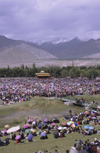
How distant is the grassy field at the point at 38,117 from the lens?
1354 centimetres

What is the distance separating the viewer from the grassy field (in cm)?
1354

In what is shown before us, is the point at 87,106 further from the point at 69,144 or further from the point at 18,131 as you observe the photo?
the point at 69,144

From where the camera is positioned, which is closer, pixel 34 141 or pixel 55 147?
pixel 55 147

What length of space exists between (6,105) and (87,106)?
36.5ft

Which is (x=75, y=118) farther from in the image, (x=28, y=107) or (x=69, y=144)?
(x=28, y=107)

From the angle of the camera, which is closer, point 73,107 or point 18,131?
point 18,131

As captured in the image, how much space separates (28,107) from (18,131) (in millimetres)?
10559

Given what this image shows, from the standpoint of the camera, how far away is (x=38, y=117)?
24203 mm

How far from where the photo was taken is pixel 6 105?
2861cm

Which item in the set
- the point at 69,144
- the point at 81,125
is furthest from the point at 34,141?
the point at 81,125

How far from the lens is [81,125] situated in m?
17.9

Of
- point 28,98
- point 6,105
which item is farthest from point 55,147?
point 28,98

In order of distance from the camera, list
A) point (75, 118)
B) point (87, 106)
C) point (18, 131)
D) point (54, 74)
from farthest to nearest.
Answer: point (54, 74), point (87, 106), point (75, 118), point (18, 131)

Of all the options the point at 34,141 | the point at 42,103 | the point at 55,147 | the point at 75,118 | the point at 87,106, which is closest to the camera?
the point at 55,147
